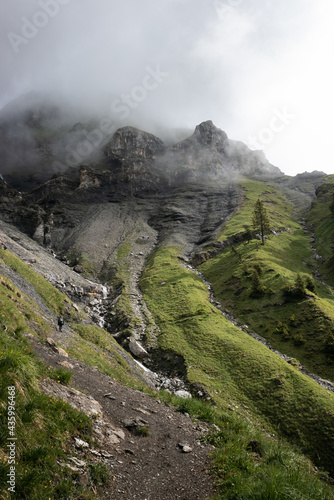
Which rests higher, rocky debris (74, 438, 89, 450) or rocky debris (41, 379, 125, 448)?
rocky debris (74, 438, 89, 450)

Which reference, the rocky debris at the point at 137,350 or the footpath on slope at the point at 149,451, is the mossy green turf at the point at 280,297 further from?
the footpath on slope at the point at 149,451

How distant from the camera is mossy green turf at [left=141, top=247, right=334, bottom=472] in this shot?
26.2m

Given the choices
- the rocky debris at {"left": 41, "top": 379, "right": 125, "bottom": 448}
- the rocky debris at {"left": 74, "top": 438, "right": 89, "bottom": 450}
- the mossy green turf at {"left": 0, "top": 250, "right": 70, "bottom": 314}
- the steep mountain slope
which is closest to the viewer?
the rocky debris at {"left": 74, "top": 438, "right": 89, "bottom": 450}

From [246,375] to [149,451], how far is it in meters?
28.2

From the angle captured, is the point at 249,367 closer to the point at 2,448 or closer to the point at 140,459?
the point at 140,459

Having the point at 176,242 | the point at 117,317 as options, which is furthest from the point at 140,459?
the point at 176,242

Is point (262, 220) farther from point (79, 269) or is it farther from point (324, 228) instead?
point (79, 269)

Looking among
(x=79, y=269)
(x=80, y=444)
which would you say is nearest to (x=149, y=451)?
(x=80, y=444)

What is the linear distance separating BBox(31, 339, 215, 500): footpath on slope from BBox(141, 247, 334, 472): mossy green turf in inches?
723

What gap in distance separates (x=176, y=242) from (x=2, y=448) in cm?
10889

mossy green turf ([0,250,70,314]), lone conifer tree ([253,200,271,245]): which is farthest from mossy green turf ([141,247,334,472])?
lone conifer tree ([253,200,271,245])

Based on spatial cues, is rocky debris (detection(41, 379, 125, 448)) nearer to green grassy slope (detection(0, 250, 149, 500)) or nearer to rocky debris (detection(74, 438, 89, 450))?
green grassy slope (detection(0, 250, 149, 500))

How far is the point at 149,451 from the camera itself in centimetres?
1025

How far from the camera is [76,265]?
90.9 meters
